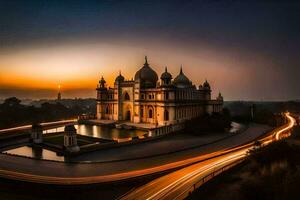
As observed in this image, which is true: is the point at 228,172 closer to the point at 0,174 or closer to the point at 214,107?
the point at 0,174

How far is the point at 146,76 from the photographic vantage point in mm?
50750

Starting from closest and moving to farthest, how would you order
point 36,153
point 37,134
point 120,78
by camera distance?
point 36,153, point 37,134, point 120,78

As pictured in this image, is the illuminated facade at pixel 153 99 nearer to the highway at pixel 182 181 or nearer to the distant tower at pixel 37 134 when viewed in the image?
the highway at pixel 182 181

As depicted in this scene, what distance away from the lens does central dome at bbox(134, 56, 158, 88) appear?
4994 centimetres

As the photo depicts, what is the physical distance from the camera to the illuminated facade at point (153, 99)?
144 feet

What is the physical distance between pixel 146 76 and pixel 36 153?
28.4 meters

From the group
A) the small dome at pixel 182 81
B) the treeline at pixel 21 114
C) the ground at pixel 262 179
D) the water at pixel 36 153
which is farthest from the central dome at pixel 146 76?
the ground at pixel 262 179

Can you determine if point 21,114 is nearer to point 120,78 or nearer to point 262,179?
point 120,78

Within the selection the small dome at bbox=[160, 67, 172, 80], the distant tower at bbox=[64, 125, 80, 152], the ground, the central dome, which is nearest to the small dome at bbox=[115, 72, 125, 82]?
the central dome

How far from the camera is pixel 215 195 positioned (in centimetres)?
1728

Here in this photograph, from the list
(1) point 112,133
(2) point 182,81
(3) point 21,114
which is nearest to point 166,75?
(2) point 182,81

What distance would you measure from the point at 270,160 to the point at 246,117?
36.4 m

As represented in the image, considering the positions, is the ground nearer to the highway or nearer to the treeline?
the highway

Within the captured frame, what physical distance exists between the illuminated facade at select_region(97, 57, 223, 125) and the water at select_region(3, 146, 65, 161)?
70.9 ft
